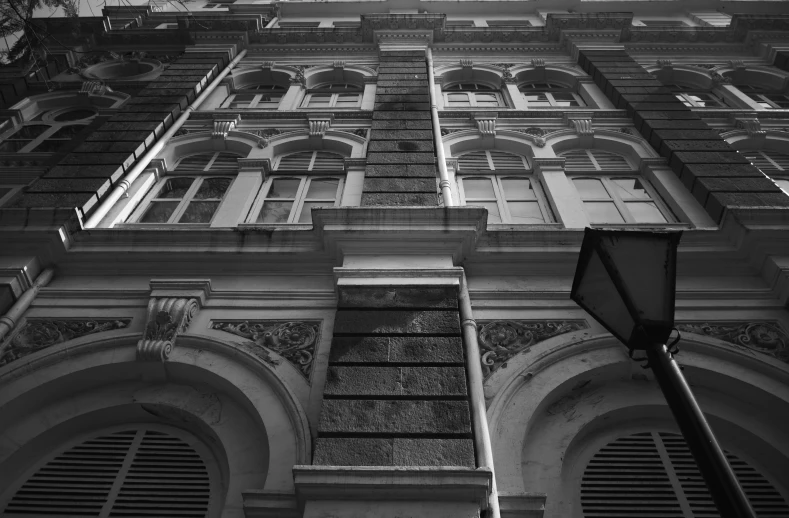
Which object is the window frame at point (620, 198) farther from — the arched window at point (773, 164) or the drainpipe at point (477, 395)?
the drainpipe at point (477, 395)

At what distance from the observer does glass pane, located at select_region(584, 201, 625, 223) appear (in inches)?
345

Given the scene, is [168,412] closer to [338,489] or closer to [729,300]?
[338,489]

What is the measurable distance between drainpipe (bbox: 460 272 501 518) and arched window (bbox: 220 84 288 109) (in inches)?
345

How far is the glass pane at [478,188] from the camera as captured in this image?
31.4ft

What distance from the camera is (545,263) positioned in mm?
7215

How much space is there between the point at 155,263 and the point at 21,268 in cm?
152

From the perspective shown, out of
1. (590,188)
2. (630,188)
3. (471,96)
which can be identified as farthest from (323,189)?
(471,96)

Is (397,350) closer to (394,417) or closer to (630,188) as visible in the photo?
(394,417)

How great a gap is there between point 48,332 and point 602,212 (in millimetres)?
7921

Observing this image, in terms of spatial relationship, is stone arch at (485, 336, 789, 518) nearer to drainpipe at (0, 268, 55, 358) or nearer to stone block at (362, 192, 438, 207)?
stone block at (362, 192, 438, 207)

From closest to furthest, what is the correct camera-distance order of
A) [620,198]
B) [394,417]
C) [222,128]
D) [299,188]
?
[394,417] < [620,198] < [299,188] < [222,128]

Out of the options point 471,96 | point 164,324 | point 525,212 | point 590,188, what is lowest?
point 164,324

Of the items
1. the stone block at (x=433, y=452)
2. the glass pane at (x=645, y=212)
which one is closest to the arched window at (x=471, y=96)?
the glass pane at (x=645, y=212)

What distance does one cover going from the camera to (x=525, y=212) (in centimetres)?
906
